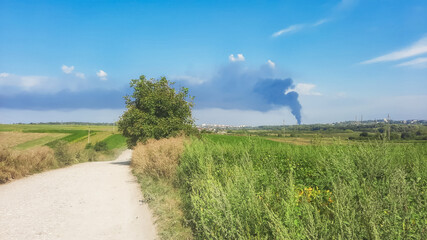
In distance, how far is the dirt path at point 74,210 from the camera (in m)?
7.38

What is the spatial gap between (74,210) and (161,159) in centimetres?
520

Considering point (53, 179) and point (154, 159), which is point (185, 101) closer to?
point (154, 159)

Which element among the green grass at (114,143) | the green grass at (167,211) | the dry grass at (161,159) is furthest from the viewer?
the green grass at (114,143)

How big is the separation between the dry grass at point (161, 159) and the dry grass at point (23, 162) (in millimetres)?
7785

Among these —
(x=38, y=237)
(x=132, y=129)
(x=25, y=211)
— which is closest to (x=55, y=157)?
(x=132, y=129)

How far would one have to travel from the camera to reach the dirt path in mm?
7379

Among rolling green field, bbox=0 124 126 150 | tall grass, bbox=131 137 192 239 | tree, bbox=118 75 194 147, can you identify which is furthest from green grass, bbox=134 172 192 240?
rolling green field, bbox=0 124 126 150

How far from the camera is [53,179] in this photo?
615 inches

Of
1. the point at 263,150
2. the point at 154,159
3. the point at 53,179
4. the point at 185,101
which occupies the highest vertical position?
the point at 185,101

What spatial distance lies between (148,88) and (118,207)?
1519 centimetres

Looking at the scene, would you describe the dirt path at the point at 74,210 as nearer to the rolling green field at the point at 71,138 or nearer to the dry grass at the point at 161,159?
the dry grass at the point at 161,159

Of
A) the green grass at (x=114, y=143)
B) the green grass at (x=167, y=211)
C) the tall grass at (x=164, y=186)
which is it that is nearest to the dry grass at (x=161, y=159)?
the tall grass at (x=164, y=186)

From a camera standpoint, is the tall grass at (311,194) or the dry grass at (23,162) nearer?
the tall grass at (311,194)

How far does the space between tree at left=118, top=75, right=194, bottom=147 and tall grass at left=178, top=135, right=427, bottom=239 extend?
32.5ft
